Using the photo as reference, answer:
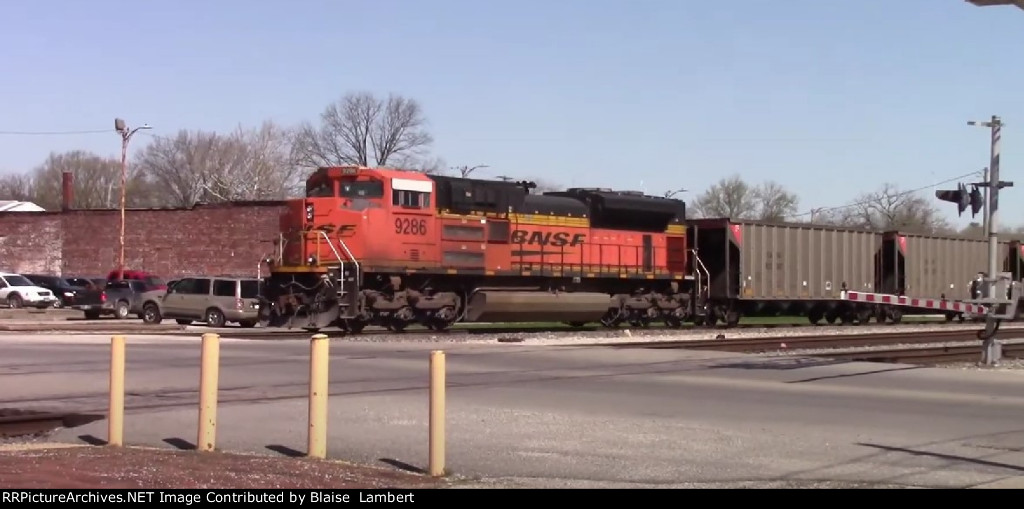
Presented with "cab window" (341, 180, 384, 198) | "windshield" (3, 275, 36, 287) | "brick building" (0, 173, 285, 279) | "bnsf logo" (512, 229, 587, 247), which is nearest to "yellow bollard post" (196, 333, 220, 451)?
"cab window" (341, 180, 384, 198)

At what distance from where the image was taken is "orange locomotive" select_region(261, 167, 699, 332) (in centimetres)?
2767

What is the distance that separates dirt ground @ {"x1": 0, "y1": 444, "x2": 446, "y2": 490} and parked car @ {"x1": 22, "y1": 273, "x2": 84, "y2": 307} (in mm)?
44204

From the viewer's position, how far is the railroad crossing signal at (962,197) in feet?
70.1

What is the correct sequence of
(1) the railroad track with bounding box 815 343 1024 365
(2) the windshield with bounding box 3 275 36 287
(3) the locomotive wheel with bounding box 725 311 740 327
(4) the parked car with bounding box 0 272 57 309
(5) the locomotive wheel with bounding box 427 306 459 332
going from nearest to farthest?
(1) the railroad track with bounding box 815 343 1024 365 < (5) the locomotive wheel with bounding box 427 306 459 332 < (3) the locomotive wheel with bounding box 725 311 740 327 < (4) the parked car with bounding box 0 272 57 309 < (2) the windshield with bounding box 3 275 36 287

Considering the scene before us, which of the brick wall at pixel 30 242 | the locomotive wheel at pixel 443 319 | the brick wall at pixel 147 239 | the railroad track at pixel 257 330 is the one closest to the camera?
the railroad track at pixel 257 330

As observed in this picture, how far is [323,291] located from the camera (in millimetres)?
27344

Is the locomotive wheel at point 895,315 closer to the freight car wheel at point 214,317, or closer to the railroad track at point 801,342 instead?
the railroad track at point 801,342

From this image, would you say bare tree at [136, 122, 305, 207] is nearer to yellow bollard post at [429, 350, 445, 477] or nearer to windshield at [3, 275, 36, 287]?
windshield at [3, 275, 36, 287]

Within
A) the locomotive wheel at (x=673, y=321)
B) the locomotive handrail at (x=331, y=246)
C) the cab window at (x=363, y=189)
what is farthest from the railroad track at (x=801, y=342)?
the cab window at (x=363, y=189)

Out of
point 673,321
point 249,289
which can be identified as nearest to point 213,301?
point 249,289

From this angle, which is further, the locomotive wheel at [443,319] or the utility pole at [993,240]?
the locomotive wheel at [443,319]

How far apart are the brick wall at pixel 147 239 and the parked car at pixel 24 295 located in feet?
25.0

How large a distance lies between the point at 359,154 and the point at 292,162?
701 centimetres

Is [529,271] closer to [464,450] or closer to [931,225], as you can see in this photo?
[464,450]
